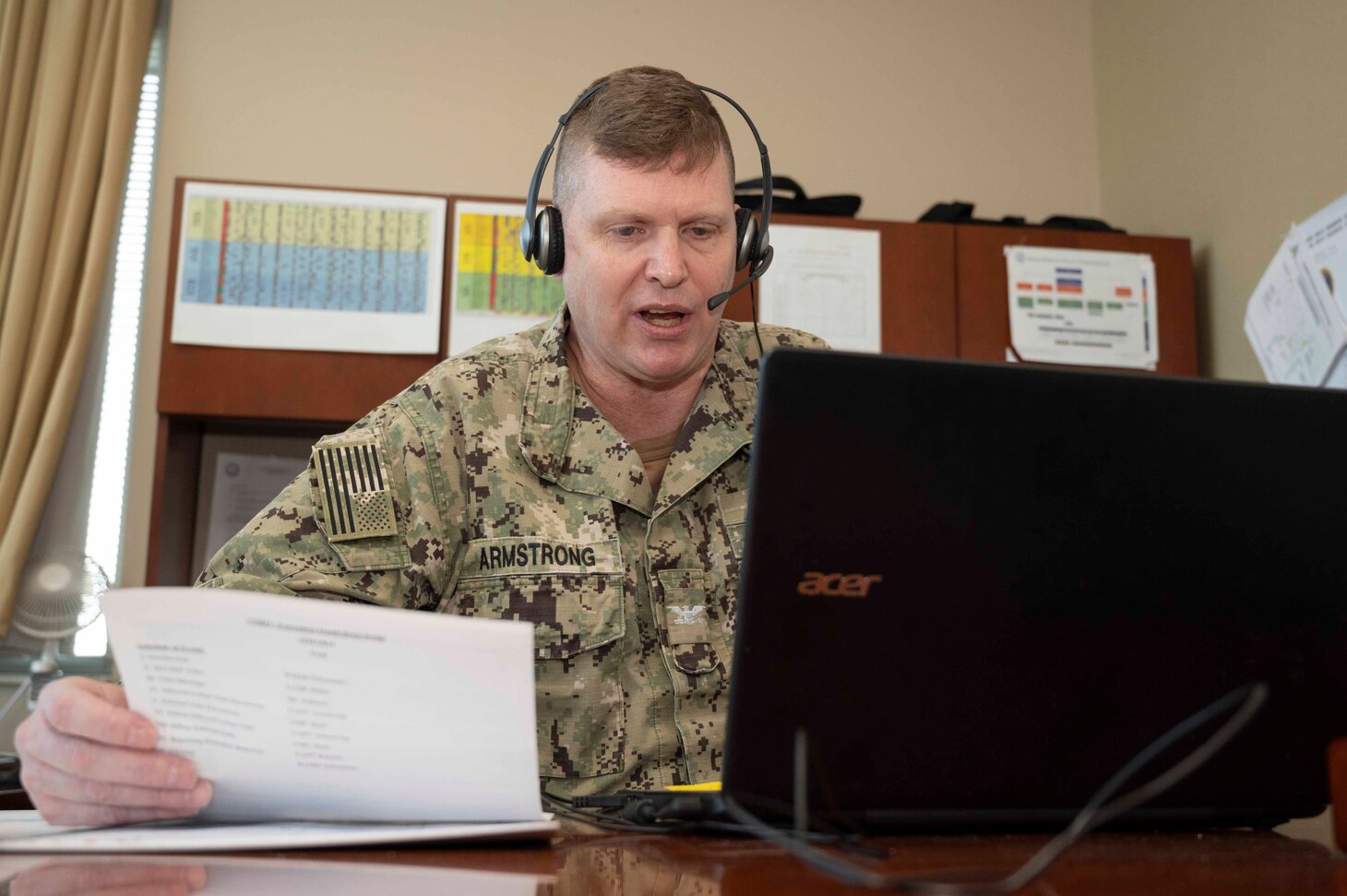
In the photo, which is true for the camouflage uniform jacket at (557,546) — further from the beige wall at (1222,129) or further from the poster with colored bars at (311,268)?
the beige wall at (1222,129)

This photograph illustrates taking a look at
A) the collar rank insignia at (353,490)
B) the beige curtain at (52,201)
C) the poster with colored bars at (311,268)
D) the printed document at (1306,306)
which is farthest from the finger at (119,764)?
the beige curtain at (52,201)

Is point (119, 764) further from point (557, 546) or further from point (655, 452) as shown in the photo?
point (655, 452)

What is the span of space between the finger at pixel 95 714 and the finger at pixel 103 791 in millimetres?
30

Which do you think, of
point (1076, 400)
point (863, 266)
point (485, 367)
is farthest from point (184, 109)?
point (1076, 400)

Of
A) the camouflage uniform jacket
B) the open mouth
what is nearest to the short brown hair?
the open mouth

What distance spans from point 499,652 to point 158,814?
10.7 inches

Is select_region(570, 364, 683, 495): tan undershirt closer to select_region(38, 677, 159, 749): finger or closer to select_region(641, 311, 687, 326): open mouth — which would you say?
select_region(641, 311, 687, 326): open mouth

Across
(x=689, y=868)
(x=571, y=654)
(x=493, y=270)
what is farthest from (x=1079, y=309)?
(x=689, y=868)

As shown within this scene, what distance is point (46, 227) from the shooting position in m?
2.95

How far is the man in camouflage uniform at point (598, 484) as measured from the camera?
1.27 meters

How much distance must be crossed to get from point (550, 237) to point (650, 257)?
0.53 ft

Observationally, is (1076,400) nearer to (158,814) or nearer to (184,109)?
(158,814)

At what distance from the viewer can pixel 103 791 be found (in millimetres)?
754

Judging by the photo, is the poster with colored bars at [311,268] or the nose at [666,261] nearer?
the nose at [666,261]
